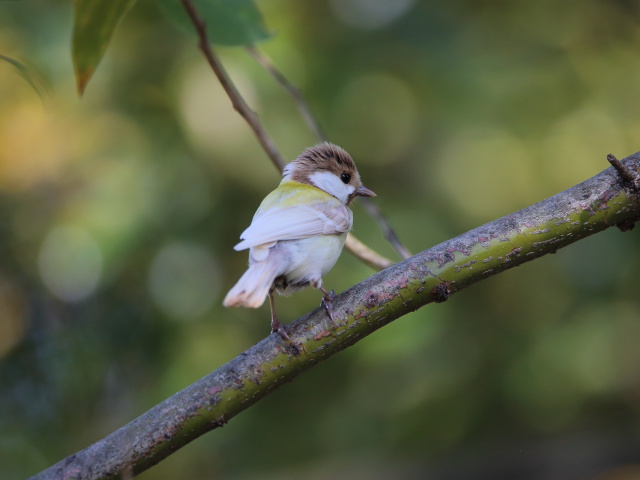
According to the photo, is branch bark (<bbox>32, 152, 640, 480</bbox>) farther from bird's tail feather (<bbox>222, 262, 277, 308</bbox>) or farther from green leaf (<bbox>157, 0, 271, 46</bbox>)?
green leaf (<bbox>157, 0, 271, 46</bbox>)

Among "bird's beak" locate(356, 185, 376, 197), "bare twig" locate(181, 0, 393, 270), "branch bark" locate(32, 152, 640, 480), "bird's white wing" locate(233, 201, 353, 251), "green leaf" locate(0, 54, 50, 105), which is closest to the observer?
"green leaf" locate(0, 54, 50, 105)

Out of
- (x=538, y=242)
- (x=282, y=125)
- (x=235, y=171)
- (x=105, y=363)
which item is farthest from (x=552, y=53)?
(x=105, y=363)

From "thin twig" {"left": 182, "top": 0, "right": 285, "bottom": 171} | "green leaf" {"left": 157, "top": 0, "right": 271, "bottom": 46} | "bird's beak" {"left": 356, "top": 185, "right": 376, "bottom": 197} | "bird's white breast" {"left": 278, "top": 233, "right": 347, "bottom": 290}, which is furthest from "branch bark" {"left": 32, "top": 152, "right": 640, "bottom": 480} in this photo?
"bird's beak" {"left": 356, "top": 185, "right": 376, "bottom": 197}

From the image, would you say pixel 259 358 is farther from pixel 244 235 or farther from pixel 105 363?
pixel 105 363

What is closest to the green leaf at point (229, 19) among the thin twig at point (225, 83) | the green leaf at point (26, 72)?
the thin twig at point (225, 83)

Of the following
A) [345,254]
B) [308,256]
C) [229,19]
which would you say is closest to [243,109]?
[229,19]

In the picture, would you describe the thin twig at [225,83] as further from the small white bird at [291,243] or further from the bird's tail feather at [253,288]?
the bird's tail feather at [253,288]
